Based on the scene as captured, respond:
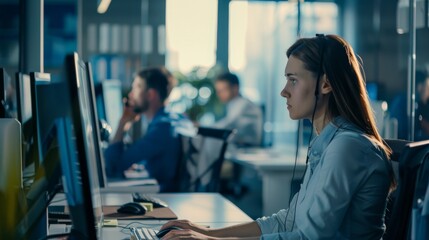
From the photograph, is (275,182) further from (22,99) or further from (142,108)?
(22,99)

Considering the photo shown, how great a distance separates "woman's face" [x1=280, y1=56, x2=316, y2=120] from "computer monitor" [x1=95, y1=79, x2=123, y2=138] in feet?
7.58

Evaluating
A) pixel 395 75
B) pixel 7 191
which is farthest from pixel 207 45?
pixel 7 191

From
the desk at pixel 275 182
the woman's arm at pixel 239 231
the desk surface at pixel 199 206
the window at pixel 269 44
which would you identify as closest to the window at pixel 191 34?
the window at pixel 269 44

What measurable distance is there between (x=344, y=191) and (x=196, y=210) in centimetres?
114

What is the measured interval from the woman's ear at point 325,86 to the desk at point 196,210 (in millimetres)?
700

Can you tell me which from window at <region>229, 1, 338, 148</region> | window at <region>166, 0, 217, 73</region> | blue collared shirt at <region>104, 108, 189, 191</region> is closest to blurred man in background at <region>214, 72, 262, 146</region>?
window at <region>166, 0, 217, 73</region>

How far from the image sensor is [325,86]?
212cm

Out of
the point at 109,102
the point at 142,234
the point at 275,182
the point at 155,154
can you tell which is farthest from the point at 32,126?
the point at 275,182

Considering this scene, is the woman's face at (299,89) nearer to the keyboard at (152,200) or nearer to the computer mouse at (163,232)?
the computer mouse at (163,232)

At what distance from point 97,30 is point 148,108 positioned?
11.0 feet

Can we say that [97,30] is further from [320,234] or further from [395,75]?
[320,234]

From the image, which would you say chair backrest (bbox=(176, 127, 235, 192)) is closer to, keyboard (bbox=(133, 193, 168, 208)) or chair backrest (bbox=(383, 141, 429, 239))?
keyboard (bbox=(133, 193, 168, 208))

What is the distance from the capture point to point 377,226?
6.64ft

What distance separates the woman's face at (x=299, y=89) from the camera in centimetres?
215
